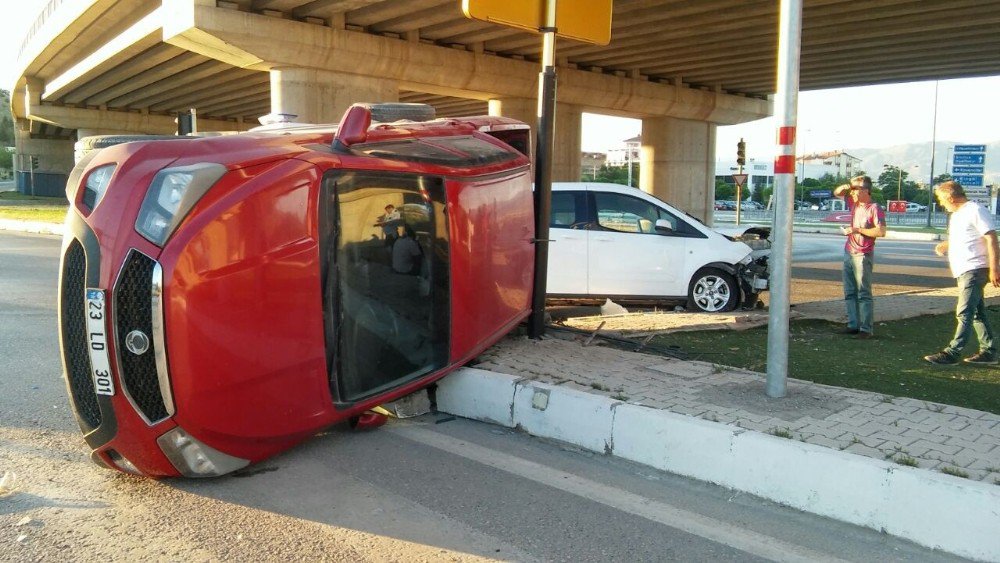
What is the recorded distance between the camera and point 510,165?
6766 millimetres

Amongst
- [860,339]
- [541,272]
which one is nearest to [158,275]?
[541,272]

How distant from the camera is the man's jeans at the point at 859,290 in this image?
7.94 m

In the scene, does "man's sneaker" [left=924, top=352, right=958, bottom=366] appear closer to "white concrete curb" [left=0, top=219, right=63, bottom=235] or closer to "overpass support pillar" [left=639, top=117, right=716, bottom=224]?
"overpass support pillar" [left=639, top=117, right=716, bottom=224]

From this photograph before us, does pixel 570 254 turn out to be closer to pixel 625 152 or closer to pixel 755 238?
pixel 755 238

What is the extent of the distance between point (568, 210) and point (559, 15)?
3.44m

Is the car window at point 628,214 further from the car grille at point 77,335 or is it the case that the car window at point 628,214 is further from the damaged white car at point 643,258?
the car grille at point 77,335

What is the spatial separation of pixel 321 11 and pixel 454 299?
49.5 ft

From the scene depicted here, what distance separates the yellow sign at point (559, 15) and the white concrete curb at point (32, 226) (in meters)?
22.7

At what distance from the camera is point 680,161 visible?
30.2 metres

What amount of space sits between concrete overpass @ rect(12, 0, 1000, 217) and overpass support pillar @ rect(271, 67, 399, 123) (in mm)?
34

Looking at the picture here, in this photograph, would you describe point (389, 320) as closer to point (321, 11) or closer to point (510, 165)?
point (510, 165)

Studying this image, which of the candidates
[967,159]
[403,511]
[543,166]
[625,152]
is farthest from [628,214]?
[625,152]

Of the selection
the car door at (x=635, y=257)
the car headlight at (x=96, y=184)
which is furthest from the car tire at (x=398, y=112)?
the car door at (x=635, y=257)

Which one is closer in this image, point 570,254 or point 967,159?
point 570,254
